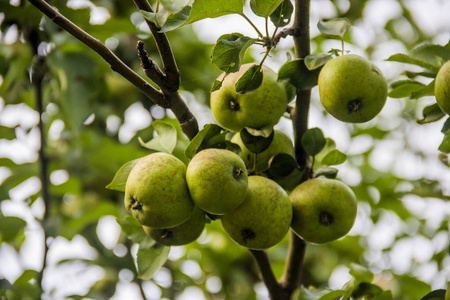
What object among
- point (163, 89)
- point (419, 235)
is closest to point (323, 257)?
point (419, 235)

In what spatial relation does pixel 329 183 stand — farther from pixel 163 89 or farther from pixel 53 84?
pixel 53 84

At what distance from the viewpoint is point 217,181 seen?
124cm

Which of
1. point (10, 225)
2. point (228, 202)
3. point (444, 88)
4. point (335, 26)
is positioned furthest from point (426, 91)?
point (10, 225)

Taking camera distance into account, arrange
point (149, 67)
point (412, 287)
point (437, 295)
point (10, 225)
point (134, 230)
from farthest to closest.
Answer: point (10, 225) → point (412, 287) → point (134, 230) → point (437, 295) → point (149, 67)

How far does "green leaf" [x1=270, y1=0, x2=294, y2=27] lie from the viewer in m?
1.39

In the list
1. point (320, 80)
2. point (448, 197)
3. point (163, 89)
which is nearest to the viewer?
point (163, 89)

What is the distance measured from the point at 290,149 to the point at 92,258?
148 cm

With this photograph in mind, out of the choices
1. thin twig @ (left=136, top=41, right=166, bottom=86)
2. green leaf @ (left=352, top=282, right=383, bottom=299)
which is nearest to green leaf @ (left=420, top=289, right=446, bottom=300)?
green leaf @ (left=352, top=282, right=383, bottom=299)

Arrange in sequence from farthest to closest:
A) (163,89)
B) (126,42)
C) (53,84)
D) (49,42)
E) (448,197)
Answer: (126,42) < (53,84) < (49,42) < (448,197) < (163,89)

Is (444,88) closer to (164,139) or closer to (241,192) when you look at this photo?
(241,192)

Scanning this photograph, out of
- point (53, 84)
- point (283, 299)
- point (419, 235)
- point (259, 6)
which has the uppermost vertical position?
point (259, 6)

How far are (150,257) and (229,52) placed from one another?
69 centimetres

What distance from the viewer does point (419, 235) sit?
2889 millimetres

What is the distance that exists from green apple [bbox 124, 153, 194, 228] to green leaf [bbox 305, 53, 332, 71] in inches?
16.9
